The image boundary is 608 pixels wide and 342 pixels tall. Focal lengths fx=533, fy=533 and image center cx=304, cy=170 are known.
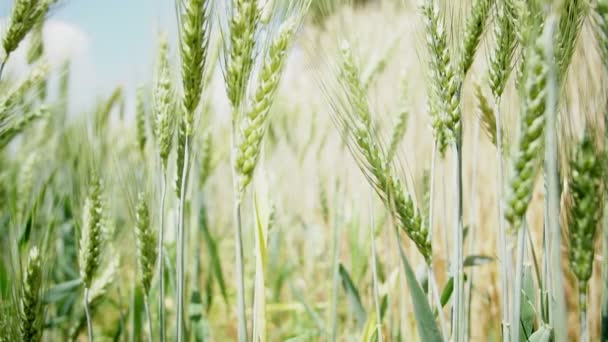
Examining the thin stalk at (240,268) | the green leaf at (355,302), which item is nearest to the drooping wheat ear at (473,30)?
the thin stalk at (240,268)

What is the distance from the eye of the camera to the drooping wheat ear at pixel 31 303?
0.70m

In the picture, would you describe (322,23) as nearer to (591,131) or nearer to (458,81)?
(458,81)

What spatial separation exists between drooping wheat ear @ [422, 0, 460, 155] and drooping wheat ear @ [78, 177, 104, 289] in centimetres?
49

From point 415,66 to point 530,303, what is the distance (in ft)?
2.06

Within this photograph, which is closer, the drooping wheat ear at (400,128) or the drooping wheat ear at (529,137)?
the drooping wheat ear at (529,137)

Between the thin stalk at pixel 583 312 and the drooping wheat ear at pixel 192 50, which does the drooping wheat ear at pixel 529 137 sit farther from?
the drooping wheat ear at pixel 192 50

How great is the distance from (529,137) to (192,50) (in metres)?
0.36

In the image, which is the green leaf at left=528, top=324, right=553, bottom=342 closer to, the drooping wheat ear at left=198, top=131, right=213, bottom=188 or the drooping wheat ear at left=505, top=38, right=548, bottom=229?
the drooping wheat ear at left=505, top=38, right=548, bottom=229

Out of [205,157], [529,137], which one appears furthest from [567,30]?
[205,157]

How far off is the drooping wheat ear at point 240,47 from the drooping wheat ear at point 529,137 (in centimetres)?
28

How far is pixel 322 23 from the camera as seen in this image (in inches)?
30.2

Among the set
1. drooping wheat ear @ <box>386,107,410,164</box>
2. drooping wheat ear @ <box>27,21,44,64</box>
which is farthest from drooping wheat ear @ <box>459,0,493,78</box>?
drooping wheat ear @ <box>27,21,44,64</box>

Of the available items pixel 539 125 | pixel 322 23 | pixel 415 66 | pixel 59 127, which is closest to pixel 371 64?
pixel 415 66

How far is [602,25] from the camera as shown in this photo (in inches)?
20.0
